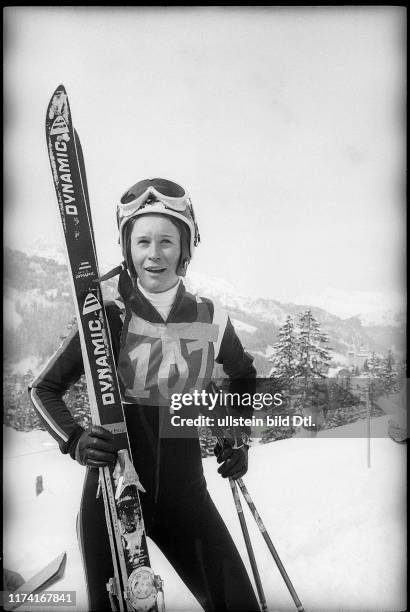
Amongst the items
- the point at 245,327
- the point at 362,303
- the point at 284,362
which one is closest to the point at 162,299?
the point at 245,327

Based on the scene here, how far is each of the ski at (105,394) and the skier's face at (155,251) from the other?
0.20 m

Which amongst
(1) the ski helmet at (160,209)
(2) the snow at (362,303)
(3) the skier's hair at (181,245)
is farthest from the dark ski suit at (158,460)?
(2) the snow at (362,303)

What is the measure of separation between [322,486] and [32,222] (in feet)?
5.85

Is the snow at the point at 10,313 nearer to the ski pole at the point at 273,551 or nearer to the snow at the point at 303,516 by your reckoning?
the snow at the point at 303,516

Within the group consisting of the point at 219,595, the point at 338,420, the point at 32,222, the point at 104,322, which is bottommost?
the point at 219,595

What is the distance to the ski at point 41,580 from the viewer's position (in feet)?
8.36

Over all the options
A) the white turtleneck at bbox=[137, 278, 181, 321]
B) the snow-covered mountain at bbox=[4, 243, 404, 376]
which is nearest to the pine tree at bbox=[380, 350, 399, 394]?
the snow-covered mountain at bbox=[4, 243, 404, 376]

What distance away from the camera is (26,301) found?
2.59 m

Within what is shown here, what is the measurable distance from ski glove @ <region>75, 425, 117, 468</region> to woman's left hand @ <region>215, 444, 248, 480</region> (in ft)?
1.53

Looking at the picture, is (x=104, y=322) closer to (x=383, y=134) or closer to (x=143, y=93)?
(x=143, y=93)

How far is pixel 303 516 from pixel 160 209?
1.51 metres

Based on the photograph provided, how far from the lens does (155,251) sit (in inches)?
98.2

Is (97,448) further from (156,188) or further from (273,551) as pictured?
(156,188)

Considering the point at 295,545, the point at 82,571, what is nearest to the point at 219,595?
the point at 295,545
